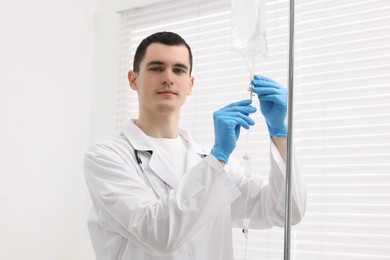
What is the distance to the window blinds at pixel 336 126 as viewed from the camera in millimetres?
1458

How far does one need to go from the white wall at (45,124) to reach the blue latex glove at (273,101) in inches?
44.5

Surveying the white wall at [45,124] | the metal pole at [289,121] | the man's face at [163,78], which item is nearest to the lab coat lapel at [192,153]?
the man's face at [163,78]

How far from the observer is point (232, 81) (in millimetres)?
1865

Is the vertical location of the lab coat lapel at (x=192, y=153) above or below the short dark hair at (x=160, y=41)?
below

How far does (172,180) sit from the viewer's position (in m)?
1.18

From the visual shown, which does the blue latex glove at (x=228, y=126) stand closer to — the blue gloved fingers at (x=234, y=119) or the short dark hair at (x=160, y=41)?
the blue gloved fingers at (x=234, y=119)

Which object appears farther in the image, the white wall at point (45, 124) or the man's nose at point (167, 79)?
the white wall at point (45, 124)

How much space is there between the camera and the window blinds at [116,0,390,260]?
146 centimetres

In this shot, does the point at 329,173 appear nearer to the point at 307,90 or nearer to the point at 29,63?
the point at 307,90

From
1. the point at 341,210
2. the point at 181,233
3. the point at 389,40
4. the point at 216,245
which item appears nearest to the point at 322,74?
the point at 389,40

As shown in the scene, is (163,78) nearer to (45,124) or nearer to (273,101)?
(273,101)

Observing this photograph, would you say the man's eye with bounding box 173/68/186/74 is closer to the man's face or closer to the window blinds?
the man's face

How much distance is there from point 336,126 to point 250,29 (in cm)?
71

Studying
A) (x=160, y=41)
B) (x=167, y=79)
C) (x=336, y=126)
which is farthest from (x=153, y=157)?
(x=336, y=126)
